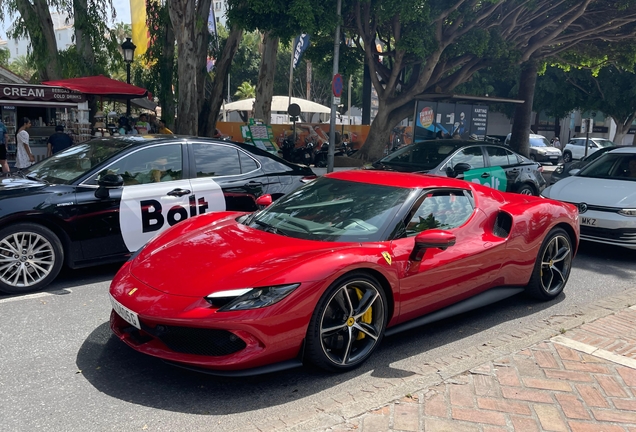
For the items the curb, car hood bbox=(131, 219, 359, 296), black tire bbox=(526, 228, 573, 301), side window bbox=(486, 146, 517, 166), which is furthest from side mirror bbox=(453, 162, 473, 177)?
car hood bbox=(131, 219, 359, 296)

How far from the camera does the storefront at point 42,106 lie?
11.7m

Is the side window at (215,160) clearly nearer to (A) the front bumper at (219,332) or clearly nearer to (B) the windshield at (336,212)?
(B) the windshield at (336,212)

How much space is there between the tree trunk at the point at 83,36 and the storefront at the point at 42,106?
8.03ft

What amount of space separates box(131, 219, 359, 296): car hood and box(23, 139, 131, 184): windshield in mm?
2130

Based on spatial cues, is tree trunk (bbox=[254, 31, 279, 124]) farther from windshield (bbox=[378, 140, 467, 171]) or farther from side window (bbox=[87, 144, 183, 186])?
side window (bbox=[87, 144, 183, 186])

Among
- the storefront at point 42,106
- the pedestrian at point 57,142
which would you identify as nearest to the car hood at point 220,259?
the storefront at point 42,106

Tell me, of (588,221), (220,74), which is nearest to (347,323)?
(588,221)

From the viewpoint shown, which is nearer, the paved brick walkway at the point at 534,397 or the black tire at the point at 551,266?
the paved brick walkway at the point at 534,397

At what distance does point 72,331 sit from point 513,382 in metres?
3.30

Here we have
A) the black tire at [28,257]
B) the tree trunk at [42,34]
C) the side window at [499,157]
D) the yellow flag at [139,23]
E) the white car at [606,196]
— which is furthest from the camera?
the yellow flag at [139,23]

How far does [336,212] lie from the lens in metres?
4.39

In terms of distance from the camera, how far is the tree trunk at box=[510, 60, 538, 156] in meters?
21.5

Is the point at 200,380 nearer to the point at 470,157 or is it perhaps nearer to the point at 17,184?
the point at 17,184

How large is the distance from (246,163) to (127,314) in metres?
3.60
